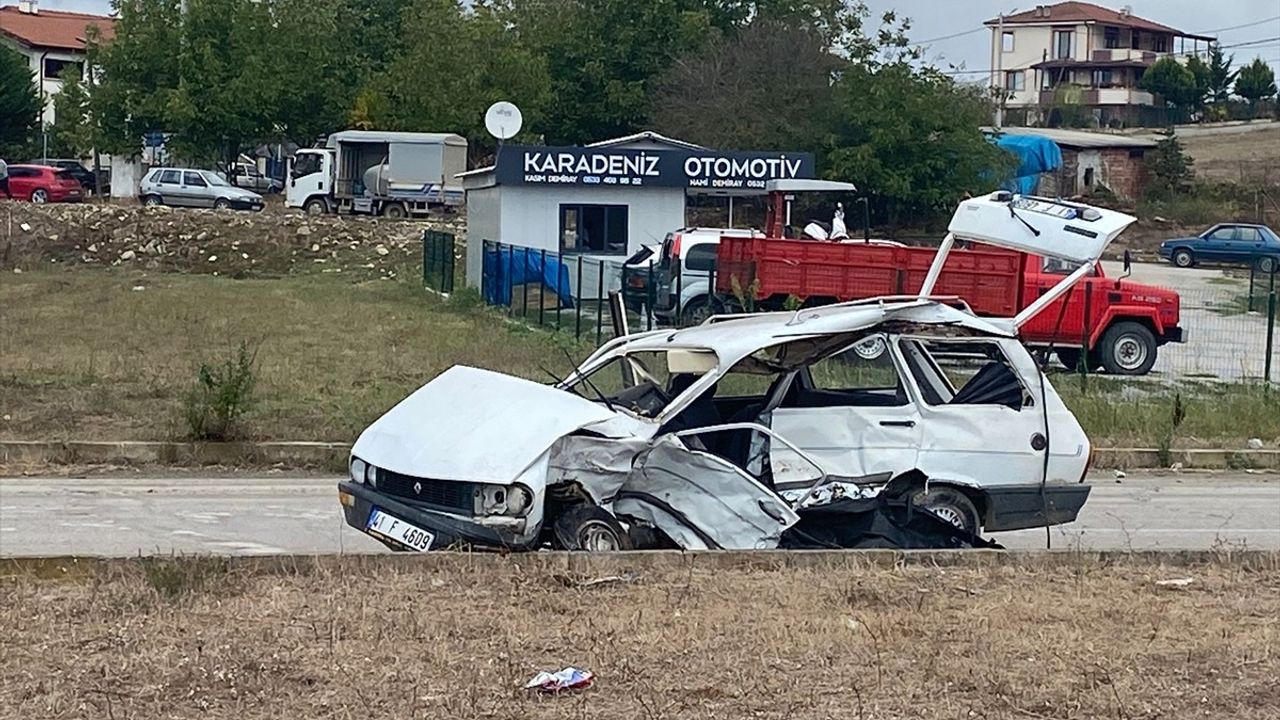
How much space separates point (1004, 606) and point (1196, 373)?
17.5 m

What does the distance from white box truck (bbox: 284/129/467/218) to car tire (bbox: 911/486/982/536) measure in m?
43.3

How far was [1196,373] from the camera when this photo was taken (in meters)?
24.4

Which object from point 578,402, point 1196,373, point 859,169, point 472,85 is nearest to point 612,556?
point 578,402

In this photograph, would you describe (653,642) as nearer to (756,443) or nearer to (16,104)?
(756,443)

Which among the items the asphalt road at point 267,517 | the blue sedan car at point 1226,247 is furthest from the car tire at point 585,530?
the blue sedan car at point 1226,247

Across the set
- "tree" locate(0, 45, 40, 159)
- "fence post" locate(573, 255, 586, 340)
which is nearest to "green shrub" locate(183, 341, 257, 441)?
"fence post" locate(573, 255, 586, 340)

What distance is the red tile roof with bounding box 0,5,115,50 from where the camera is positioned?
10031cm

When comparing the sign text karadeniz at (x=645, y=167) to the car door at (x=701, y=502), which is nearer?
the car door at (x=701, y=502)

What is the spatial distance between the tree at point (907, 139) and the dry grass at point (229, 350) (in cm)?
2224

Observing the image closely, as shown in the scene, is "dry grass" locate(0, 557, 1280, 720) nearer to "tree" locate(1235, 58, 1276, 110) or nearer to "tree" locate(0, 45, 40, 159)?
"tree" locate(0, 45, 40, 159)

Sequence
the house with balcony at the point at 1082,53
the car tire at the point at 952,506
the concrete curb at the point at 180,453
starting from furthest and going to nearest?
1. the house with balcony at the point at 1082,53
2. the concrete curb at the point at 180,453
3. the car tire at the point at 952,506

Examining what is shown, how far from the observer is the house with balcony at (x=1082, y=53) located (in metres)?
108

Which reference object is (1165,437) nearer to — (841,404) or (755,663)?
(841,404)

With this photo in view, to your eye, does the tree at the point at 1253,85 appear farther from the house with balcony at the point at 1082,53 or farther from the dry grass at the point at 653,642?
the dry grass at the point at 653,642
